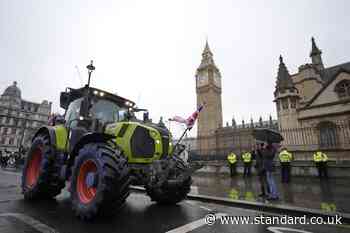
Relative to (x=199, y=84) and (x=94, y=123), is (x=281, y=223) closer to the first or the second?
(x=94, y=123)

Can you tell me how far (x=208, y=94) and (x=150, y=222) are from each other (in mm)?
65484

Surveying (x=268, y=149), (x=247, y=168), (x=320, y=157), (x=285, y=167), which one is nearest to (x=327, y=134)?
(x=320, y=157)

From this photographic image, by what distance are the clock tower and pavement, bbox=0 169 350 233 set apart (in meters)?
59.1

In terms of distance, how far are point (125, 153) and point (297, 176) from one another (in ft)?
40.3

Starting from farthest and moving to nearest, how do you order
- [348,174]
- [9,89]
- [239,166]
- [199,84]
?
1. [199,84]
2. [9,89]
3. [239,166]
4. [348,174]

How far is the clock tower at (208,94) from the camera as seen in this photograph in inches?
2603

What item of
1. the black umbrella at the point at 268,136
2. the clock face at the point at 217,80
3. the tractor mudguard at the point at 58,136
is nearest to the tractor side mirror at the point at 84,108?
the tractor mudguard at the point at 58,136

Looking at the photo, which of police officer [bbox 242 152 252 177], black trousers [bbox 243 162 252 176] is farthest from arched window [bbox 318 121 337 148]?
police officer [bbox 242 152 252 177]

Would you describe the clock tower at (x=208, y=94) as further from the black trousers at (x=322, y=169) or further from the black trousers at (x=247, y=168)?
the black trousers at (x=322, y=169)

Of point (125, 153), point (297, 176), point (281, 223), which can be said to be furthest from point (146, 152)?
point (297, 176)

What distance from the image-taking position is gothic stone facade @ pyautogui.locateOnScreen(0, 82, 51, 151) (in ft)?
198

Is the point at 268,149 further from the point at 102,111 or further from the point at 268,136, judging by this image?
the point at 102,111

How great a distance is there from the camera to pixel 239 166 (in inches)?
608

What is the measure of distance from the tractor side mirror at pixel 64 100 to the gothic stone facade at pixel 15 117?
63264 millimetres
